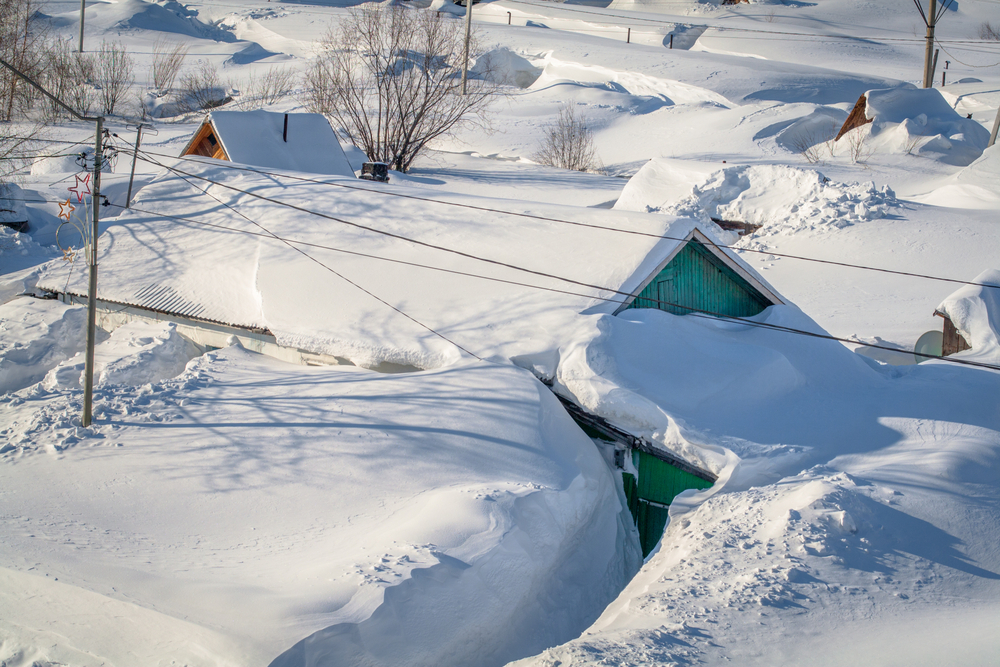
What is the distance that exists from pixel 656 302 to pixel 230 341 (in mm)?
6009

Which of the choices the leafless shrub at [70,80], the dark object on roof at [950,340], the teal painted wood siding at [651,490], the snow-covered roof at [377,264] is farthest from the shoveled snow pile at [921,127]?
the leafless shrub at [70,80]

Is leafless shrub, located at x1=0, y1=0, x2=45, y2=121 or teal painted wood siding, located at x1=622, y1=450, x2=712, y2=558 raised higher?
leafless shrub, located at x1=0, y1=0, x2=45, y2=121

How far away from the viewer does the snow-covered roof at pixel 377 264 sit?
938 centimetres

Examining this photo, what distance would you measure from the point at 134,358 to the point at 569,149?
737 inches

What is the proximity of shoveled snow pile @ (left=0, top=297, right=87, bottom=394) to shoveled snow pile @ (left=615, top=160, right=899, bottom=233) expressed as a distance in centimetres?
1295

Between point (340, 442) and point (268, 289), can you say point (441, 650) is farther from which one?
point (268, 289)

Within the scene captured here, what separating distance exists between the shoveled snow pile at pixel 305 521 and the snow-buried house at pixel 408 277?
648 millimetres

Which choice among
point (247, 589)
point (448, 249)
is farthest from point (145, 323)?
point (247, 589)

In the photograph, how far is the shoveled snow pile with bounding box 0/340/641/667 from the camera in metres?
4.98

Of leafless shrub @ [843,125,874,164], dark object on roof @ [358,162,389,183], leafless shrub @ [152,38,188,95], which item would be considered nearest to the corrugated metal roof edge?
dark object on roof @ [358,162,389,183]

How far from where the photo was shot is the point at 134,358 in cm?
994

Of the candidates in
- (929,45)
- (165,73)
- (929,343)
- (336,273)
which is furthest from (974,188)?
(165,73)

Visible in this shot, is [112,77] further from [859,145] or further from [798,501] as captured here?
[798,501]

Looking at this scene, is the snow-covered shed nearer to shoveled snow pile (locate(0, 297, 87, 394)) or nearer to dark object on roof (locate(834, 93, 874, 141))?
shoveled snow pile (locate(0, 297, 87, 394))
